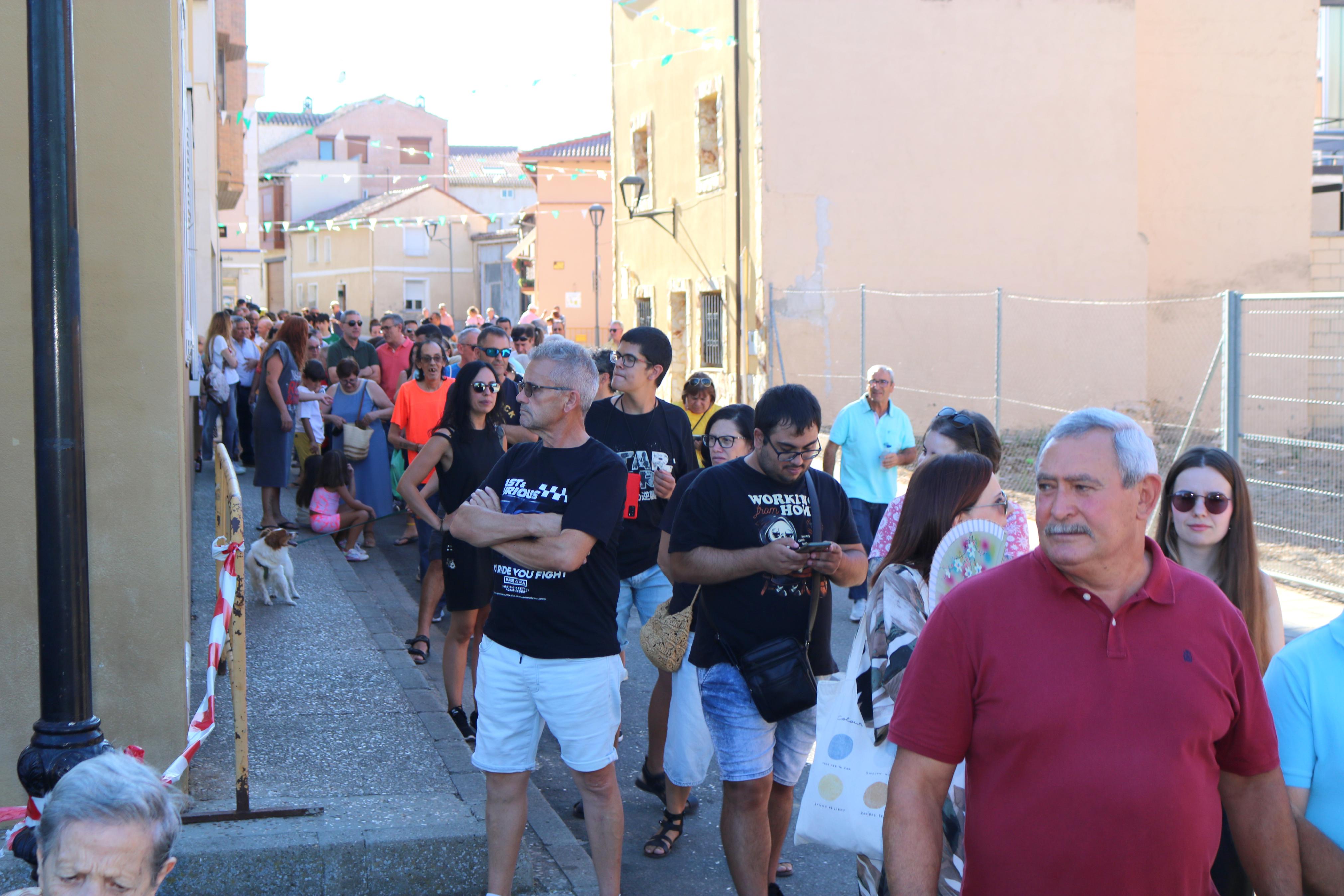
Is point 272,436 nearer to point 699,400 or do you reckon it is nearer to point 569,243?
point 699,400

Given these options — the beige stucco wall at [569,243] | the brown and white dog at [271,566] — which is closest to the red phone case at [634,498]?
the brown and white dog at [271,566]

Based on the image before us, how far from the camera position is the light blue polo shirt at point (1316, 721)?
252cm

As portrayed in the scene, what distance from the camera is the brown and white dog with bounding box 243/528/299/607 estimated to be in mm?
7953

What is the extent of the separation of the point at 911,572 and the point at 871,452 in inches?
215

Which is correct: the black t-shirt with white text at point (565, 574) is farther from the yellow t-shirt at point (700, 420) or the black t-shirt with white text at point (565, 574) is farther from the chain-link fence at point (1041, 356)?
the chain-link fence at point (1041, 356)

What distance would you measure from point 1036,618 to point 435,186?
61.3 m

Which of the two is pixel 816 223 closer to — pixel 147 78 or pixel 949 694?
pixel 147 78

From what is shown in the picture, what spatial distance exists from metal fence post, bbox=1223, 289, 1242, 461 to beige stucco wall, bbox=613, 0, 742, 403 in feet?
37.7

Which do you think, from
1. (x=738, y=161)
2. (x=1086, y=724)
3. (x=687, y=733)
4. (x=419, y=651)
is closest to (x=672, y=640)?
(x=687, y=733)

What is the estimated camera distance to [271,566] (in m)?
8.05

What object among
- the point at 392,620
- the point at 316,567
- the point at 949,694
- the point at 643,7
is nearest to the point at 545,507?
the point at 949,694

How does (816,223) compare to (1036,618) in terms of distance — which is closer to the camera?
(1036,618)

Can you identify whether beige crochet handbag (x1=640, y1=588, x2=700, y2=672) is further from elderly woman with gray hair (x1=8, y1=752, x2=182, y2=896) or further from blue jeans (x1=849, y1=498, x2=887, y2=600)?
blue jeans (x1=849, y1=498, x2=887, y2=600)

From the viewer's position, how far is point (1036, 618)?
7.69ft
